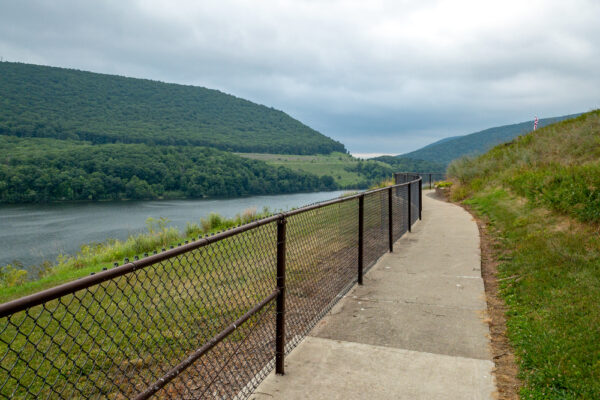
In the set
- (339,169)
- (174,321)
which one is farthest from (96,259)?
(339,169)

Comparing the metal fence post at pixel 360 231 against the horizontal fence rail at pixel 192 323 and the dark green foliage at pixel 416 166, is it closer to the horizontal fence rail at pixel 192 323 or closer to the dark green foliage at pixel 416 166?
the horizontal fence rail at pixel 192 323

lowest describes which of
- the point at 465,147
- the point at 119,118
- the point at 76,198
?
the point at 76,198

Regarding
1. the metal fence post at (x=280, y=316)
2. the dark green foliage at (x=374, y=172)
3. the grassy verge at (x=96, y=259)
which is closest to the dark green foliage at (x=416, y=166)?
the dark green foliage at (x=374, y=172)

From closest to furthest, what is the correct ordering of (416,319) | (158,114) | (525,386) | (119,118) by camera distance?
(525,386) → (416,319) → (119,118) → (158,114)

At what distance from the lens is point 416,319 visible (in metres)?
4.91

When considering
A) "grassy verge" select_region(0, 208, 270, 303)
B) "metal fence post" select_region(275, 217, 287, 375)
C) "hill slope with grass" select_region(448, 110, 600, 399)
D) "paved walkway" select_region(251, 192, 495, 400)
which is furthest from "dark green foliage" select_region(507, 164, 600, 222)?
"grassy verge" select_region(0, 208, 270, 303)

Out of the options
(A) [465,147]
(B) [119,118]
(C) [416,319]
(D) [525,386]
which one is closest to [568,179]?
(C) [416,319]

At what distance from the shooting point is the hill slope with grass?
3482mm

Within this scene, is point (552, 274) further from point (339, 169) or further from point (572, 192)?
point (339, 169)

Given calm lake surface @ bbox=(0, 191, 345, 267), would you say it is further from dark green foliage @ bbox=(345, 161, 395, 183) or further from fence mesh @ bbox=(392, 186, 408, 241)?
dark green foliage @ bbox=(345, 161, 395, 183)

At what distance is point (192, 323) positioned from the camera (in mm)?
5062

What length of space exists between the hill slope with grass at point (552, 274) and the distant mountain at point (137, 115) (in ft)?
391

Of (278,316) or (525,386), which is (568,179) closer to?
(525,386)

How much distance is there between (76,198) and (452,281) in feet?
219
